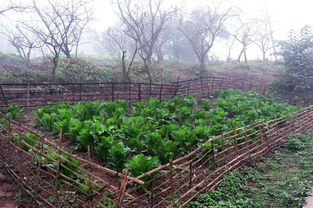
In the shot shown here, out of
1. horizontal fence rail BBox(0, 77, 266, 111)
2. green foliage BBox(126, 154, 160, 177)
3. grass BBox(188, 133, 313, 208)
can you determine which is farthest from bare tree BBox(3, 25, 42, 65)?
grass BBox(188, 133, 313, 208)

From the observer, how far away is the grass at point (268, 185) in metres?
5.65

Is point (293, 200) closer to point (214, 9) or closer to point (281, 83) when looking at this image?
point (281, 83)

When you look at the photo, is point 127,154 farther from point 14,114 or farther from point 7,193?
point 14,114

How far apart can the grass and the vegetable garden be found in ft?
0.81

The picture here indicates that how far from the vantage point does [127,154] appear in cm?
632

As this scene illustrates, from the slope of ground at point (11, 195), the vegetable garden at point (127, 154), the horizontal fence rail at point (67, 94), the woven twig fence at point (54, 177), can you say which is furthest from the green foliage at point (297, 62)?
the slope of ground at point (11, 195)

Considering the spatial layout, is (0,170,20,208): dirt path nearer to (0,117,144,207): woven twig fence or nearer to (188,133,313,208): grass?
(0,117,144,207): woven twig fence

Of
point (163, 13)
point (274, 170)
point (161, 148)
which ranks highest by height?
point (163, 13)

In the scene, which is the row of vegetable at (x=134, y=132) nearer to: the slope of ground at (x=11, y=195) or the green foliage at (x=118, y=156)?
the green foliage at (x=118, y=156)

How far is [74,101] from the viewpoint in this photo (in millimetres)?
13148

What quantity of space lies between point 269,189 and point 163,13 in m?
19.7

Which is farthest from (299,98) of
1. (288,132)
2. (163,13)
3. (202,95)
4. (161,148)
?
(161,148)

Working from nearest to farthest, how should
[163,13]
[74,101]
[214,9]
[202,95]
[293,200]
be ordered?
[293,200] → [74,101] → [202,95] → [163,13] → [214,9]

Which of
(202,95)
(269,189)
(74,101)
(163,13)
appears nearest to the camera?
(269,189)
